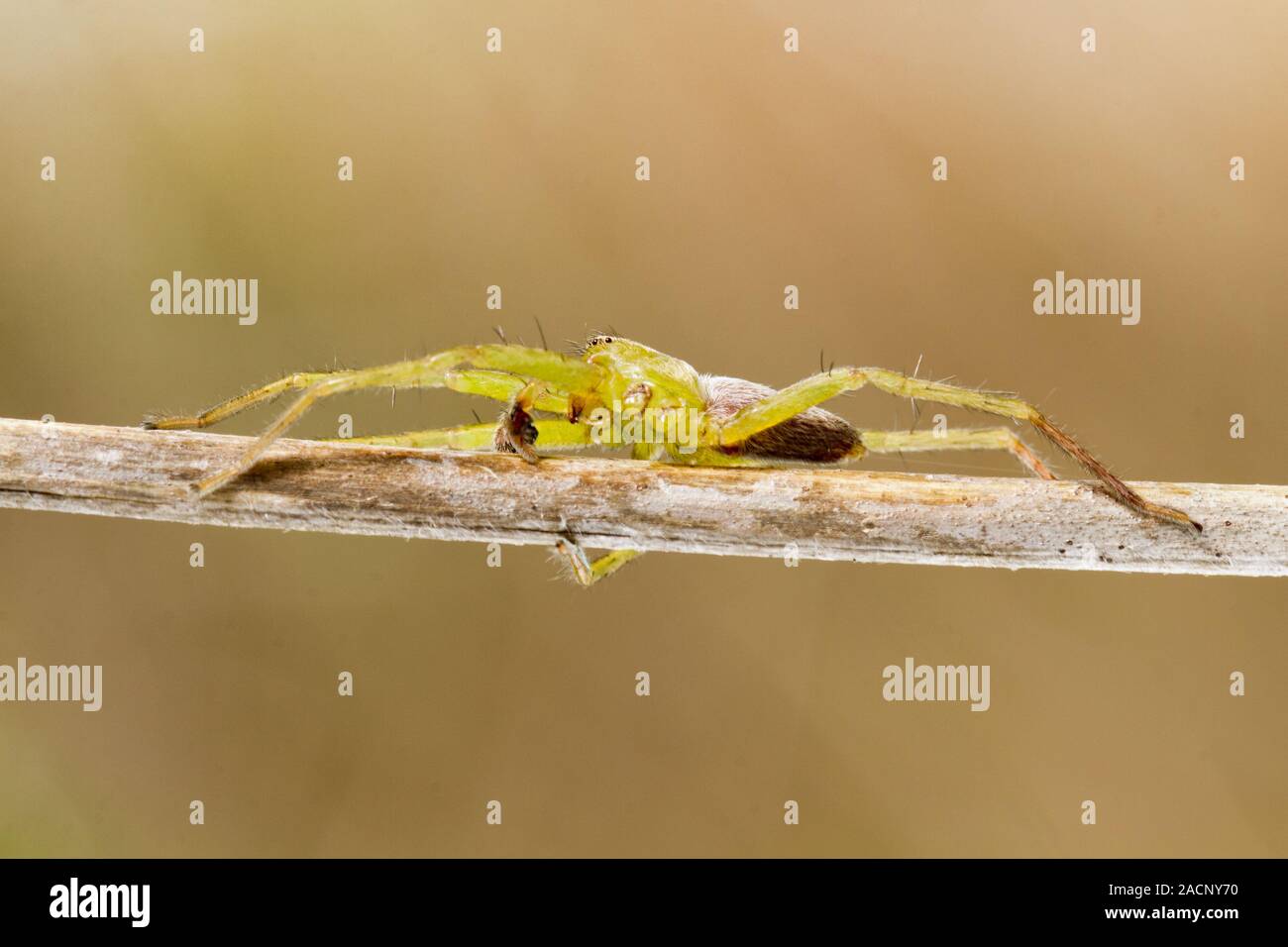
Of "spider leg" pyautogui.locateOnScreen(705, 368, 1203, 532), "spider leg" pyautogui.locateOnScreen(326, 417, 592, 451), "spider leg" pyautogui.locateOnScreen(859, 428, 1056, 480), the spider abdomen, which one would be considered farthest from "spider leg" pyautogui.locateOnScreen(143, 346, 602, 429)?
"spider leg" pyautogui.locateOnScreen(859, 428, 1056, 480)

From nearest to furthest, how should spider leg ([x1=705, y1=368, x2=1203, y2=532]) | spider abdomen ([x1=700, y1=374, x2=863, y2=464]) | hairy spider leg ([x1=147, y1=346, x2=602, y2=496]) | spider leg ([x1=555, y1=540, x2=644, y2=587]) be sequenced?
1. hairy spider leg ([x1=147, y1=346, x2=602, y2=496])
2. spider leg ([x1=705, y1=368, x2=1203, y2=532])
3. spider leg ([x1=555, y1=540, x2=644, y2=587])
4. spider abdomen ([x1=700, y1=374, x2=863, y2=464])

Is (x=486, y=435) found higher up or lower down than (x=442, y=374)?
lower down

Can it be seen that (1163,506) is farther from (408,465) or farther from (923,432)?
(408,465)

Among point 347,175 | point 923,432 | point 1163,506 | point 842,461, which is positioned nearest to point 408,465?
point 842,461

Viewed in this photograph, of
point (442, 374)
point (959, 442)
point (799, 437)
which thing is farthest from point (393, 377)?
point (959, 442)

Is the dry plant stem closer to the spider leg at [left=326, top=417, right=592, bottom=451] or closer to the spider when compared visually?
the spider

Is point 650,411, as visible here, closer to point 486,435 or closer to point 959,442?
point 486,435

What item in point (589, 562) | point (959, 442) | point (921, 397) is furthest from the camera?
point (589, 562)
